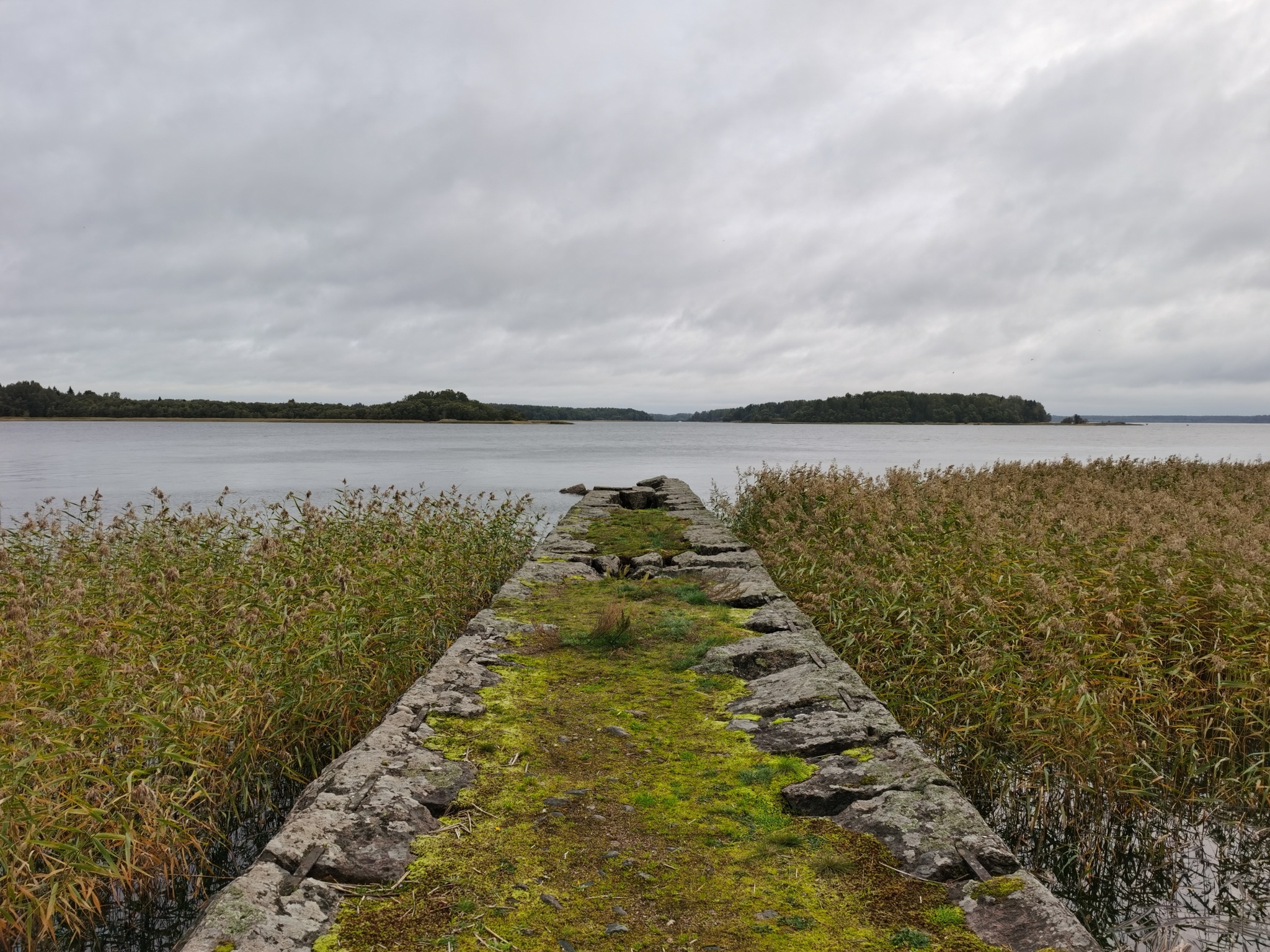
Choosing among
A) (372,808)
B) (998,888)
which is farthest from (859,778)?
(372,808)

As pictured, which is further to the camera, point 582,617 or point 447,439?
point 447,439

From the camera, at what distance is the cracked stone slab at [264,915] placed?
2.17 m

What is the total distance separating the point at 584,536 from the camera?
9.55 meters

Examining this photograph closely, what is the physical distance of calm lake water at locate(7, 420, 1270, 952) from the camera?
147 inches

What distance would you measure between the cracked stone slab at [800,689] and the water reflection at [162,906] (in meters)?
2.58

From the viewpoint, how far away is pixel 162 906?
11.4ft

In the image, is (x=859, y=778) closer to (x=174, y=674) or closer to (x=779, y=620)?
(x=779, y=620)

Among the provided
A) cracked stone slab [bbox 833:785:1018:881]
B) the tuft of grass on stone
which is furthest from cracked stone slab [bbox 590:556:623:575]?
the tuft of grass on stone

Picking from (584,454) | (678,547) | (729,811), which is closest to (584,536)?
(678,547)

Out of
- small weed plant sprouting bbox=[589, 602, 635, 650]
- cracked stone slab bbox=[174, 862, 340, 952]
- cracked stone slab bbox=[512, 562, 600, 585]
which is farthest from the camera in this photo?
cracked stone slab bbox=[512, 562, 600, 585]

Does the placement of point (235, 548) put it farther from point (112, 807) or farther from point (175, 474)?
point (175, 474)

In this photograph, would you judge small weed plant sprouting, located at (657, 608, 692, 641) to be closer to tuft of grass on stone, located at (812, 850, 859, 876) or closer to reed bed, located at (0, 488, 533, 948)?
reed bed, located at (0, 488, 533, 948)

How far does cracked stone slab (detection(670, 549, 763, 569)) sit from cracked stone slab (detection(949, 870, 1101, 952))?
498 centimetres

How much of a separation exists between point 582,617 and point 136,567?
4.02 m
